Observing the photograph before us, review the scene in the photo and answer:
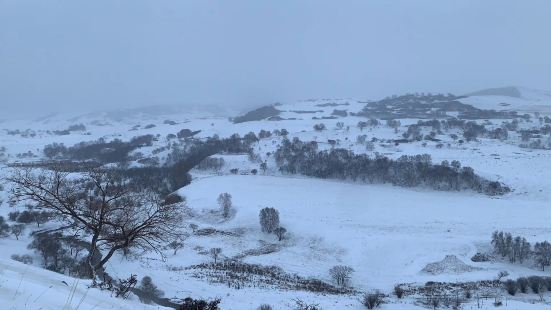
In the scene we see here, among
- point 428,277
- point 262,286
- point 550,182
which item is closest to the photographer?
point 262,286

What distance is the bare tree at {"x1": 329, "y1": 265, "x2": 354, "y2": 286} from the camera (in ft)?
118

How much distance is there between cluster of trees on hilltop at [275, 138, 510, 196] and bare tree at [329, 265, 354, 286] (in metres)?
39.8

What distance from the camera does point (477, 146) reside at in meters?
96.4

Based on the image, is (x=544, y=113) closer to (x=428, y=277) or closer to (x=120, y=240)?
(x=428, y=277)

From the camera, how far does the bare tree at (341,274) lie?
118 feet

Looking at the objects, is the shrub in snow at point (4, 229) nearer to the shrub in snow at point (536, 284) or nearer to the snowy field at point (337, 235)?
the snowy field at point (337, 235)

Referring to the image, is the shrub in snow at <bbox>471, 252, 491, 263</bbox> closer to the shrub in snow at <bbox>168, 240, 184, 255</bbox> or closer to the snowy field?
the snowy field

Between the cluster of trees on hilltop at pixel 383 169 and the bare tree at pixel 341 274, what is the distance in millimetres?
39757

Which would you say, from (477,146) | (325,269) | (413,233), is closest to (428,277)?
(325,269)

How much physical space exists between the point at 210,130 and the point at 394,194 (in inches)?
3237

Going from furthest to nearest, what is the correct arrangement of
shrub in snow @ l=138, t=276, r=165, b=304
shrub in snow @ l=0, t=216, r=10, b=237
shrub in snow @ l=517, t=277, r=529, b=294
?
shrub in snow @ l=0, t=216, r=10, b=237 < shrub in snow @ l=517, t=277, r=529, b=294 < shrub in snow @ l=138, t=276, r=165, b=304

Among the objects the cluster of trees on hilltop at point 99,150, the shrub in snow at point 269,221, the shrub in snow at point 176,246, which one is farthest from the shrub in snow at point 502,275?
the cluster of trees on hilltop at point 99,150

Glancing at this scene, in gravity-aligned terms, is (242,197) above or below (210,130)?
below

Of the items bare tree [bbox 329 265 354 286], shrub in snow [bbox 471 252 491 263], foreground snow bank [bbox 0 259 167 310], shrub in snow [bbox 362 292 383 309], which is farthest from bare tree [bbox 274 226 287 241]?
foreground snow bank [bbox 0 259 167 310]
